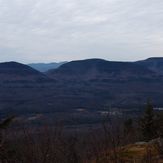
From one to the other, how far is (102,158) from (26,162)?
110 inches

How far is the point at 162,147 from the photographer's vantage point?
913 inches

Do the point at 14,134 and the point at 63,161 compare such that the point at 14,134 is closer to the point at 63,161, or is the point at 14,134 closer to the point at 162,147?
the point at 63,161

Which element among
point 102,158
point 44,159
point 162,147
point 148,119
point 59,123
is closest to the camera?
point 44,159

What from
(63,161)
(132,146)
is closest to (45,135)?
(63,161)

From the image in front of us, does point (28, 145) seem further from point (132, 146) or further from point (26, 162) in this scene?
point (132, 146)

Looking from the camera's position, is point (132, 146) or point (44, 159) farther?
point (132, 146)

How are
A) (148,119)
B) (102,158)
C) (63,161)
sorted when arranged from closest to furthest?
(102,158)
(63,161)
(148,119)

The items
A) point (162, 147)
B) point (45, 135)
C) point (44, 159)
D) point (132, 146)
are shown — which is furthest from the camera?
point (132, 146)

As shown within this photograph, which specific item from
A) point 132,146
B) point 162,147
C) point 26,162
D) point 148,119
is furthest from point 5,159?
point 148,119

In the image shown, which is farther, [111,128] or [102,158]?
[102,158]

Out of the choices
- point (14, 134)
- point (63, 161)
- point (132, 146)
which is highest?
point (14, 134)

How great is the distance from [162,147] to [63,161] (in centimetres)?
1114

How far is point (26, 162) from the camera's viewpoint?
9805 millimetres

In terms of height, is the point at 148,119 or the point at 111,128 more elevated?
the point at 111,128
